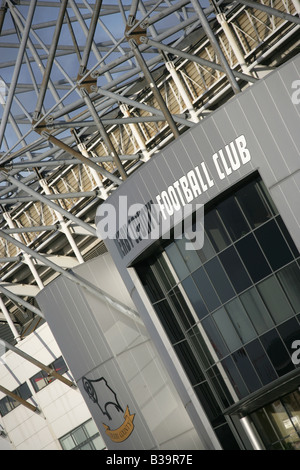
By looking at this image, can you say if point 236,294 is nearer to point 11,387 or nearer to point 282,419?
point 282,419

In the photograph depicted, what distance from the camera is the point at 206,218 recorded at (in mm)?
25047

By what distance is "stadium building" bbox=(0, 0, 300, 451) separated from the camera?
23.4m

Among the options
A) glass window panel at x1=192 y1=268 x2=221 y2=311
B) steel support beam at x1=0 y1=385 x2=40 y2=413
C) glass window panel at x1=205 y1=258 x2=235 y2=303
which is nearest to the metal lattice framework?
steel support beam at x1=0 y1=385 x2=40 y2=413

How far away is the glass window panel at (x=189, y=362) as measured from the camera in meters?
27.1

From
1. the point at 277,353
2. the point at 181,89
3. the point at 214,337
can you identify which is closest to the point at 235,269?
the point at 214,337

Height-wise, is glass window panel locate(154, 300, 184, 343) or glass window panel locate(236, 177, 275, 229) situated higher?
glass window panel locate(236, 177, 275, 229)

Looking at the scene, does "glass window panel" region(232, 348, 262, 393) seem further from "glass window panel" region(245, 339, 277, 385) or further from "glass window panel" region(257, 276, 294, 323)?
"glass window panel" region(257, 276, 294, 323)

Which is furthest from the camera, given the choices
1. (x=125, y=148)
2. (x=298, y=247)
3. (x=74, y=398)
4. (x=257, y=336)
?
(x=74, y=398)

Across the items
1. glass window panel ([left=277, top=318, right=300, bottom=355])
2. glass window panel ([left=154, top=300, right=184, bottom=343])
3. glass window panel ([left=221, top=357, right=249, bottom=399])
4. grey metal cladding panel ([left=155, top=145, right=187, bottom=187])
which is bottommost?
glass window panel ([left=221, top=357, right=249, bottom=399])

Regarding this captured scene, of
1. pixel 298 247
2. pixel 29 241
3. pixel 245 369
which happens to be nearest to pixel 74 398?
pixel 29 241

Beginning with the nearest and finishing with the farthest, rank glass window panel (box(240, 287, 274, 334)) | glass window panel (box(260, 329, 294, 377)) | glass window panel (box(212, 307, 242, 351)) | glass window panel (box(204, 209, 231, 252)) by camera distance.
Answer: glass window panel (box(260, 329, 294, 377))
glass window panel (box(240, 287, 274, 334))
glass window panel (box(204, 209, 231, 252))
glass window panel (box(212, 307, 242, 351))

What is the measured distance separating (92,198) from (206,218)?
17376 mm

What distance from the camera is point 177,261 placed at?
1045 inches

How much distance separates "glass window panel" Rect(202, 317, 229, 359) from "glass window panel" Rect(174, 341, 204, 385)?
141cm
